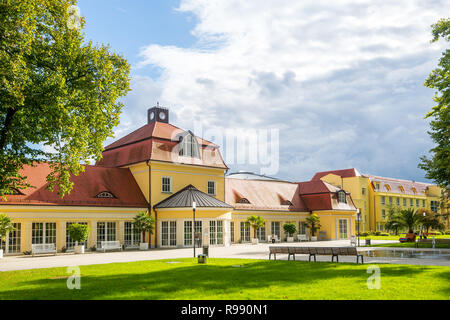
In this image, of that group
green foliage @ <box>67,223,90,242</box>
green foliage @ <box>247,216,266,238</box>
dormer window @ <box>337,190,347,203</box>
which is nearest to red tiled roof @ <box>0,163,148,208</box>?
green foliage @ <box>67,223,90,242</box>

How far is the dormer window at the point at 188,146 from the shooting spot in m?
38.7

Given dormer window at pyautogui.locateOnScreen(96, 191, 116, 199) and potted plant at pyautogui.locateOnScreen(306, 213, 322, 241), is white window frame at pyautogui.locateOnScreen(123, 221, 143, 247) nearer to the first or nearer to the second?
dormer window at pyautogui.locateOnScreen(96, 191, 116, 199)

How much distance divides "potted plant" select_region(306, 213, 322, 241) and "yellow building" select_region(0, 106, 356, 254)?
6.52 feet

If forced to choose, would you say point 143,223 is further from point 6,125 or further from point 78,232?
point 6,125

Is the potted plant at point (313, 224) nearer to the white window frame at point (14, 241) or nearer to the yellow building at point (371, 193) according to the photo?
the yellow building at point (371, 193)

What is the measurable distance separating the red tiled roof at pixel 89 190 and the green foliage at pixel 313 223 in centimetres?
1985

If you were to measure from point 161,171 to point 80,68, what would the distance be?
15.9 metres

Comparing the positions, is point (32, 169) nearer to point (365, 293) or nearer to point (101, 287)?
point (101, 287)

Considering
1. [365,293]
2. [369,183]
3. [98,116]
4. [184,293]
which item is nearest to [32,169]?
[98,116]

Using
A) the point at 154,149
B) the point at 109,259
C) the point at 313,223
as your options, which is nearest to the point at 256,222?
the point at 313,223

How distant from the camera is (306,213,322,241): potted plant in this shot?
157ft

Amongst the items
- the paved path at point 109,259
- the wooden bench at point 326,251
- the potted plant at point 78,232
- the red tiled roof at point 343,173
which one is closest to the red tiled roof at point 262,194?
the potted plant at point 78,232

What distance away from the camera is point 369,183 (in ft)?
242

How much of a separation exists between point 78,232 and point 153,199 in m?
8.04
